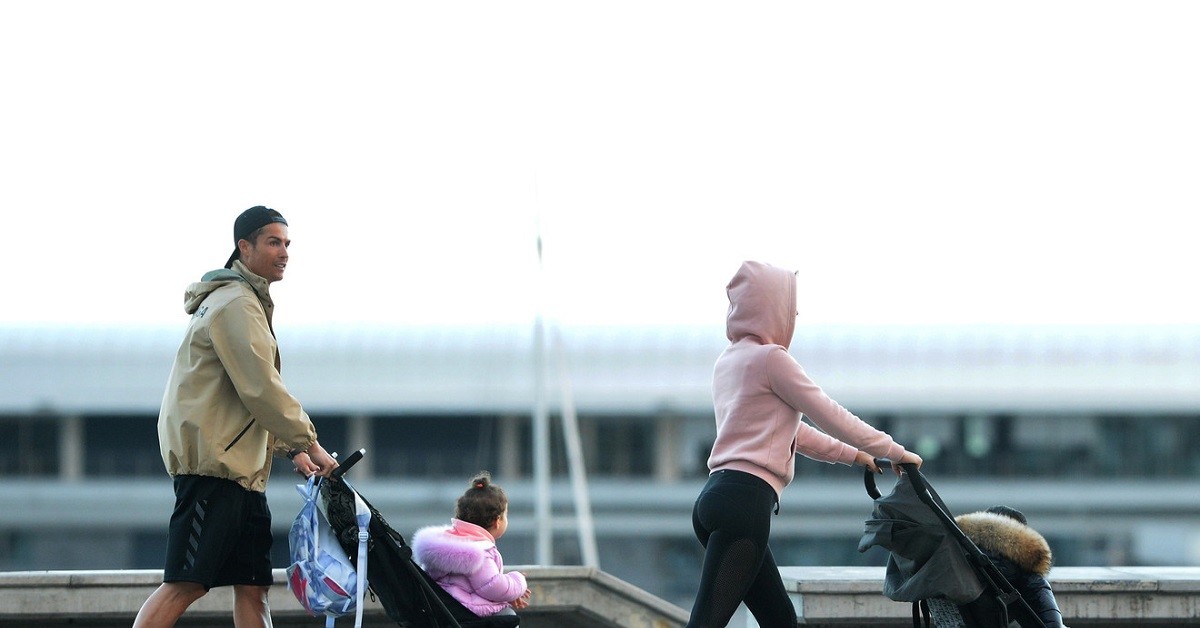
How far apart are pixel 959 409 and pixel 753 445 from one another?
106 ft

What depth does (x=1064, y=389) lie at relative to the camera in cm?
3469

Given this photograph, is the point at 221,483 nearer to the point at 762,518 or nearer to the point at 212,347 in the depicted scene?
the point at 212,347

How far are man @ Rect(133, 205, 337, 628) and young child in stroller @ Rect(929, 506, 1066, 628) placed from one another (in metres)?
1.71

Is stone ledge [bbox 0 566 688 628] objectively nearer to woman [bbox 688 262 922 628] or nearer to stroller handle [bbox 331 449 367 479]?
stroller handle [bbox 331 449 367 479]

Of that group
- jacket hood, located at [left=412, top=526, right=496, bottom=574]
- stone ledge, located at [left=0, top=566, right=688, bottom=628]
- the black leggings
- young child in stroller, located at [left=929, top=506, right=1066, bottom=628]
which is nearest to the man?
jacket hood, located at [left=412, top=526, right=496, bottom=574]

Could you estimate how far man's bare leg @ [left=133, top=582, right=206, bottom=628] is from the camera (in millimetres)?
3752

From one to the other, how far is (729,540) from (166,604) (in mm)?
1487

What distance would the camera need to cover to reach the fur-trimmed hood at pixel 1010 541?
3.89 m

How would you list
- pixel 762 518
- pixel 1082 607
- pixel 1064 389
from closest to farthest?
1. pixel 762 518
2. pixel 1082 607
3. pixel 1064 389

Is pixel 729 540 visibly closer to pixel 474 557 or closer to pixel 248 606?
pixel 474 557

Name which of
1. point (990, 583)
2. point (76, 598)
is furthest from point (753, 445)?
point (76, 598)

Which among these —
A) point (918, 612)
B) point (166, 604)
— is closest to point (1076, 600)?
point (918, 612)

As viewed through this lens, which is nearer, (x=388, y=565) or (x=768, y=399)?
(x=388, y=565)

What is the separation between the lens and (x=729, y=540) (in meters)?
3.73
